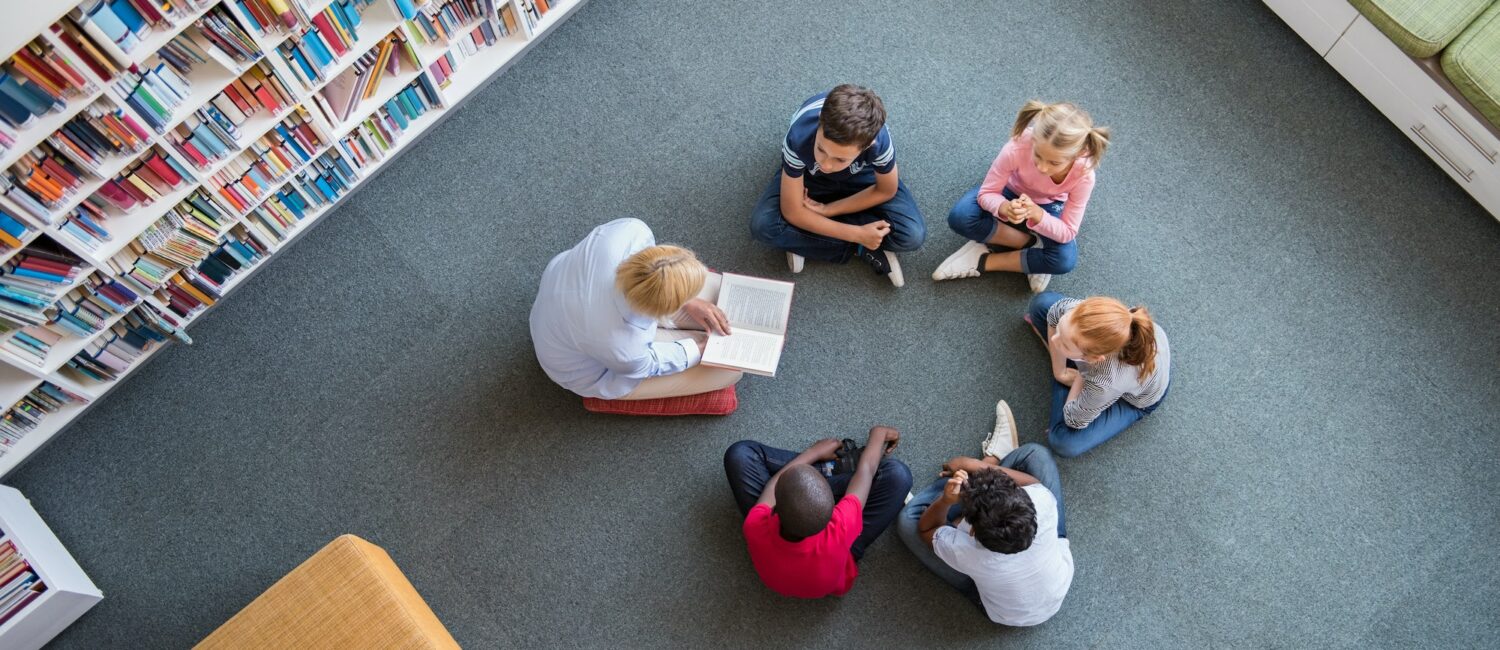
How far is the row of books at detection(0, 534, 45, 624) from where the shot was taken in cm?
270

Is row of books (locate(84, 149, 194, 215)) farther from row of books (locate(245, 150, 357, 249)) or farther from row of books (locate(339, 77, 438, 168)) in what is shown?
row of books (locate(339, 77, 438, 168))

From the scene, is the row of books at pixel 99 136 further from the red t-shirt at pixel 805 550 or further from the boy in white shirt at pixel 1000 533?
the boy in white shirt at pixel 1000 533

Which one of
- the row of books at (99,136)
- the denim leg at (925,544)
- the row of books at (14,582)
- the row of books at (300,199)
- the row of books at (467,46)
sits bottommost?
the denim leg at (925,544)

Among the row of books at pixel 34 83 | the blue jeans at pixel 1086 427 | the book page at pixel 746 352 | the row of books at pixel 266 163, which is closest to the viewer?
the row of books at pixel 34 83

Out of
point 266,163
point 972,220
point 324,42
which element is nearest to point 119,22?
point 324,42

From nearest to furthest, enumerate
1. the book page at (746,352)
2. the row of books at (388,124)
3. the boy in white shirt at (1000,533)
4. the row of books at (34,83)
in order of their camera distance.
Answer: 1. the row of books at (34,83)
2. the boy in white shirt at (1000,533)
3. the book page at (746,352)
4. the row of books at (388,124)

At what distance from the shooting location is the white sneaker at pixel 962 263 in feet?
11.0

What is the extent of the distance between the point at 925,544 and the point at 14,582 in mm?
2707

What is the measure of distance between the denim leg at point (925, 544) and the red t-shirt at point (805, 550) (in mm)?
267

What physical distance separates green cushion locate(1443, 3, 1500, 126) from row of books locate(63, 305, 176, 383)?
4.38 meters

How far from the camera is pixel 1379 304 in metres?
3.34

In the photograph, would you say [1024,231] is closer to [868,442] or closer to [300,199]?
[868,442]

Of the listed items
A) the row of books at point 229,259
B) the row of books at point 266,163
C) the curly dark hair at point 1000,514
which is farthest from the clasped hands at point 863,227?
the row of books at point 229,259

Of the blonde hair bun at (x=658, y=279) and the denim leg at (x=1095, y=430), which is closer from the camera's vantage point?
the blonde hair bun at (x=658, y=279)
